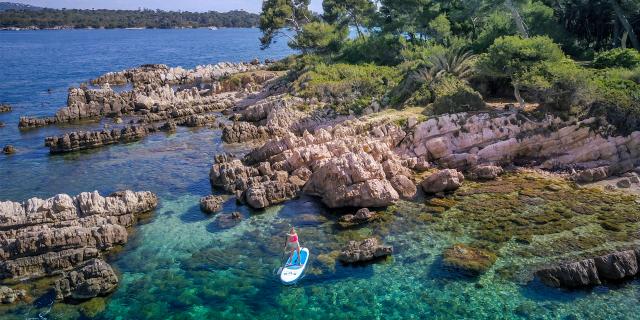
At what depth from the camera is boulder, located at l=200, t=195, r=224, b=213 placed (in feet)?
108

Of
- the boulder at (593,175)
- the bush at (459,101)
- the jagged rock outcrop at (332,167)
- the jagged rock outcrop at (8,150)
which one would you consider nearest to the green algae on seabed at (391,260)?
the boulder at (593,175)

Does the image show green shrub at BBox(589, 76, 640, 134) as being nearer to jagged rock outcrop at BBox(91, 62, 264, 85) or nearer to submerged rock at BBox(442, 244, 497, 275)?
submerged rock at BBox(442, 244, 497, 275)

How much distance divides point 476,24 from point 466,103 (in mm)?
30047

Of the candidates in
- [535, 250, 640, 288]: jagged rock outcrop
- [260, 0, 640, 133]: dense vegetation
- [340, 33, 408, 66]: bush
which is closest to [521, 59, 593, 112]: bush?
[260, 0, 640, 133]: dense vegetation

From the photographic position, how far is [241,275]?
84.2 ft

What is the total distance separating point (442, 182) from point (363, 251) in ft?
33.5

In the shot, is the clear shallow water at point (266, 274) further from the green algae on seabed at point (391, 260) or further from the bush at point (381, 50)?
the bush at point (381, 50)

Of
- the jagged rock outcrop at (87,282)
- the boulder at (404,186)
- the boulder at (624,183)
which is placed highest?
the boulder at (624,183)

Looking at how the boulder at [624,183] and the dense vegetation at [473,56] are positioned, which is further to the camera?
the dense vegetation at [473,56]

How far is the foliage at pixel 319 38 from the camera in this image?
76.7 metres

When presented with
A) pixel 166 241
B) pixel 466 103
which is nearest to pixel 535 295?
pixel 166 241

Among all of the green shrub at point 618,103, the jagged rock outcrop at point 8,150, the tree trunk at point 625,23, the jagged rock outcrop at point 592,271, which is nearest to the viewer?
the jagged rock outcrop at point 592,271

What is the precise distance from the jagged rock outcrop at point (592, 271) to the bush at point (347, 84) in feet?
94.6

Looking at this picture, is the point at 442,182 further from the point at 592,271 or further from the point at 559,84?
the point at 559,84
